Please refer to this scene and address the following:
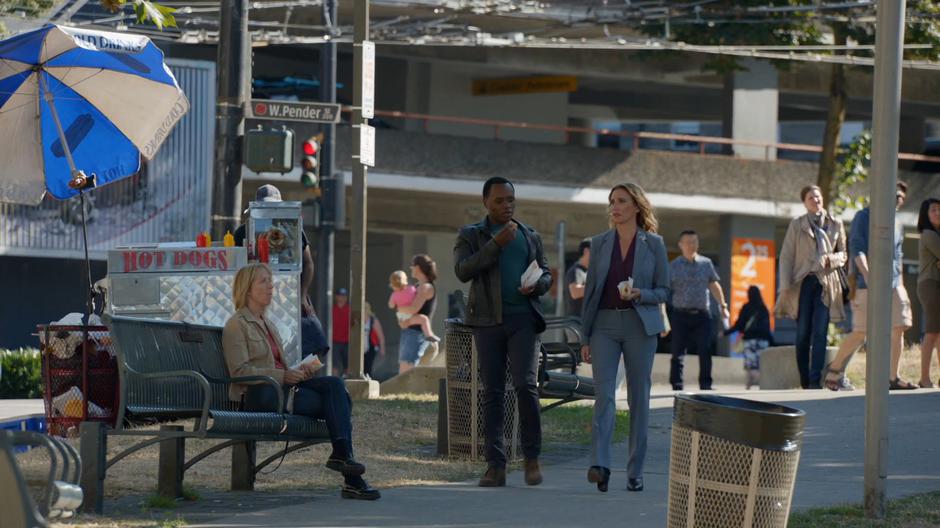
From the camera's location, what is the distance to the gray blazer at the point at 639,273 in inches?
372

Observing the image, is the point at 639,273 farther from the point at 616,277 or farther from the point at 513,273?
the point at 513,273

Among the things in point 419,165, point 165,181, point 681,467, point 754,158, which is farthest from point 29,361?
point 754,158

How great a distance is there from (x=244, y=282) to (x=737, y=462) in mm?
3199

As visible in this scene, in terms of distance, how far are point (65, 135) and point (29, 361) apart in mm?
9768

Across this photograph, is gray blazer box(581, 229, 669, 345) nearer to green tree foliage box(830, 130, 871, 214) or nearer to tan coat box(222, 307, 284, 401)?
tan coat box(222, 307, 284, 401)

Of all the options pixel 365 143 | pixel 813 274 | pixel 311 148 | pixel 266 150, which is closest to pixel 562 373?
pixel 266 150

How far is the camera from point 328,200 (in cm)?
2230

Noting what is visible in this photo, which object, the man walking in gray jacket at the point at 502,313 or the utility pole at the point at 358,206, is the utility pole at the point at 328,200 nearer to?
the utility pole at the point at 358,206

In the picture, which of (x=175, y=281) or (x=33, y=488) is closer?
(x=33, y=488)

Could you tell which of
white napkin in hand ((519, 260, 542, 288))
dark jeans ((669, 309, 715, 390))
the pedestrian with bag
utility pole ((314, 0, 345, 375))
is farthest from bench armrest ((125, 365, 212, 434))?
utility pole ((314, 0, 345, 375))

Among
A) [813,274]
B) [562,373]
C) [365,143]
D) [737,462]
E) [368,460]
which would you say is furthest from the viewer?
[365,143]

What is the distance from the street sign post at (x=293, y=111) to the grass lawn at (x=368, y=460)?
2.65 metres

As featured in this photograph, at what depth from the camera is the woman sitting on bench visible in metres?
8.60

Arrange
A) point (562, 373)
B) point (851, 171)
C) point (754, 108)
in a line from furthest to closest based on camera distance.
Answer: point (754, 108), point (851, 171), point (562, 373)
